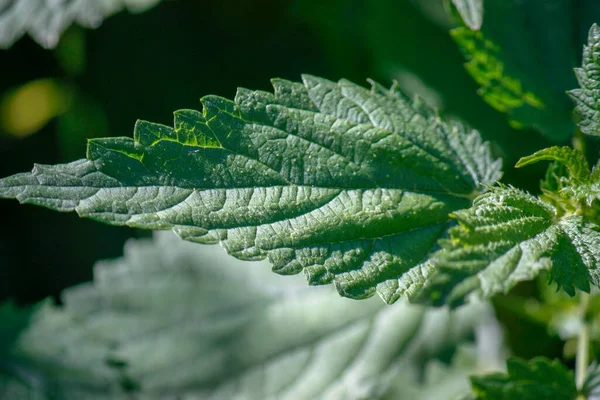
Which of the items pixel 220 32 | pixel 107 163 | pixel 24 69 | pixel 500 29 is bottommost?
pixel 107 163

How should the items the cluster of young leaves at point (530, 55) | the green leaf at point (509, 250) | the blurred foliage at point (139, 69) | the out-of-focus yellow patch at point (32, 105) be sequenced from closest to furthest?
the green leaf at point (509, 250), the cluster of young leaves at point (530, 55), the blurred foliage at point (139, 69), the out-of-focus yellow patch at point (32, 105)

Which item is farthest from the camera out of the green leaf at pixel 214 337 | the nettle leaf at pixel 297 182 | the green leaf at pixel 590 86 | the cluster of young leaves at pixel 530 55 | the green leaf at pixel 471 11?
the green leaf at pixel 214 337

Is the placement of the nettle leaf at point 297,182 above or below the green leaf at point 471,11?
below

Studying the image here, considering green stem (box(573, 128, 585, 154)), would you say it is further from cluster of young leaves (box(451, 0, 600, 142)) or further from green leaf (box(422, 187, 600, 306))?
green leaf (box(422, 187, 600, 306))

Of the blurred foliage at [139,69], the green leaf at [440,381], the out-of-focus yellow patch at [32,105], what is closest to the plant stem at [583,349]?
the green leaf at [440,381]

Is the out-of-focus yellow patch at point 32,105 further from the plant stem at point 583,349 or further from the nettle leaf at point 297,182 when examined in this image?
the plant stem at point 583,349

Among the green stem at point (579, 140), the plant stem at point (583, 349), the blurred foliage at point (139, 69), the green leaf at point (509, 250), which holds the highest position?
the blurred foliage at point (139, 69)

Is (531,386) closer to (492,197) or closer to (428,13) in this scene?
(492,197)

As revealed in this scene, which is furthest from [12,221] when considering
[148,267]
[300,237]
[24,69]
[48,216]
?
[300,237]
